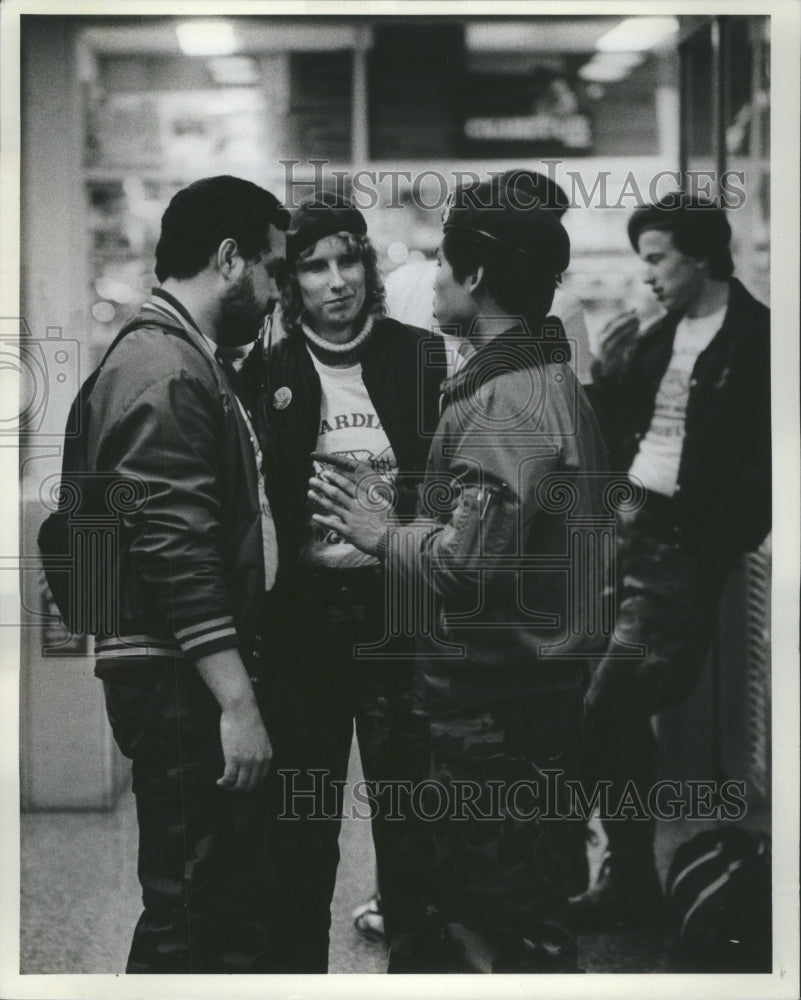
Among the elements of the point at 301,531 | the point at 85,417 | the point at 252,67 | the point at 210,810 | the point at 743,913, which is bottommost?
the point at 743,913

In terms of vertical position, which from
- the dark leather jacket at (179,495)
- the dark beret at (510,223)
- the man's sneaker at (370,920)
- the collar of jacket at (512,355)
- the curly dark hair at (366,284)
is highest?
the dark beret at (510,223)

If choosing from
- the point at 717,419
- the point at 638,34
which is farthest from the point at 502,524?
the point at 638,34

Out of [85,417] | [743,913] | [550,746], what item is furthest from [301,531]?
[743,913]

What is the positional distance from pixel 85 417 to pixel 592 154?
4.60ft

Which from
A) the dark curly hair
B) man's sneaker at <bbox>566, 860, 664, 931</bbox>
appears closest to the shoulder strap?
the dark curly hair

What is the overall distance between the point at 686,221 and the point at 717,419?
493mm

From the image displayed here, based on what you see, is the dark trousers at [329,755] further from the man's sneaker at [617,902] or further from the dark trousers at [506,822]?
the man's sneaker at [617,902]

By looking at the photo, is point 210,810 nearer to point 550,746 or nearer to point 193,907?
point 193,907

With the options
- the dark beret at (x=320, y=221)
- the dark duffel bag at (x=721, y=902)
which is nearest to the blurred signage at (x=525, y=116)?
the dark beret at (x=320, y=221)

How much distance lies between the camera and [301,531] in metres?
3.07

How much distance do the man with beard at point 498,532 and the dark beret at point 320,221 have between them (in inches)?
9.3

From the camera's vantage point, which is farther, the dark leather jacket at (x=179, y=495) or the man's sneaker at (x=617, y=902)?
the man's sneaker at (x=617, y=902)

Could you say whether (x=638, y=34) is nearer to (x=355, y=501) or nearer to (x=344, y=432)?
(x=344, y=432)

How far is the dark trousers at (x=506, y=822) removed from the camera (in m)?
3.09
